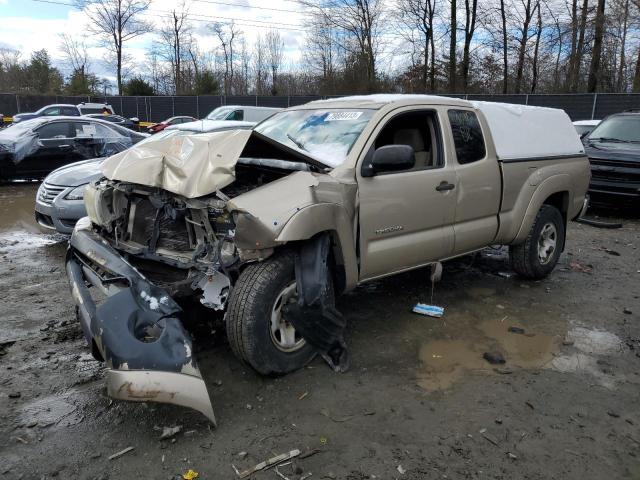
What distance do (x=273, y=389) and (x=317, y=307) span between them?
621 millimetres

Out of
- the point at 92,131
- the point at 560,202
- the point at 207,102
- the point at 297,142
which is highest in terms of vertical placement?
the point at 207,102

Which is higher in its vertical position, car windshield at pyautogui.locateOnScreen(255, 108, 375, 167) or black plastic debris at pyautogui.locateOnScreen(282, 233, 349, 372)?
car windshield at pyautogui.locateOnScreen(255, 108, 375, 167)

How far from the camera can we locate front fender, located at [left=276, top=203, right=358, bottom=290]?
3233 mm

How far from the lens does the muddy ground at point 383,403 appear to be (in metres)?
2.74

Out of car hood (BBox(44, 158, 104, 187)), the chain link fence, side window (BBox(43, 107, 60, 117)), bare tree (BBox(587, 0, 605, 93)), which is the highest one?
bare tree (BBox(587, 0, 605, 93))

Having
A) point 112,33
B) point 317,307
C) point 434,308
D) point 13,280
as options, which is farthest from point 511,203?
point 112,33

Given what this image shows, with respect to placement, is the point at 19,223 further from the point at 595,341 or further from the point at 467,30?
the point at 467,30

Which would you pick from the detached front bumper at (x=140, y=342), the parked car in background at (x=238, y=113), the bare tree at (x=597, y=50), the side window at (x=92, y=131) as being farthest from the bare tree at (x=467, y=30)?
the detached front bumper at (x=140, y=342)

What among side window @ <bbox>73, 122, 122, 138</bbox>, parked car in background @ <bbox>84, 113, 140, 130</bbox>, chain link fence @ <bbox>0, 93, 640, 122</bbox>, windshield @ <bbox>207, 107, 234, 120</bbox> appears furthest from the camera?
parked car in background @ <bbox>84, 113, 140, 130</bbox>

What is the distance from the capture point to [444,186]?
14.4 feet

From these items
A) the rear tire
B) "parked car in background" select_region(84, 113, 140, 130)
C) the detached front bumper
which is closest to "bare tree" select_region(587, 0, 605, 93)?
"parked car in background" select_region(84, 113, 140, 130)

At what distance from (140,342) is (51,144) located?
30.5 ft

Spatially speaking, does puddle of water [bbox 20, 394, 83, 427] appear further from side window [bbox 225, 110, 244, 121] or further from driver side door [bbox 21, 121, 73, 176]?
side window [bbox 225, 110, 244, 121]

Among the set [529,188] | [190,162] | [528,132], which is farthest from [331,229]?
[528,132]
